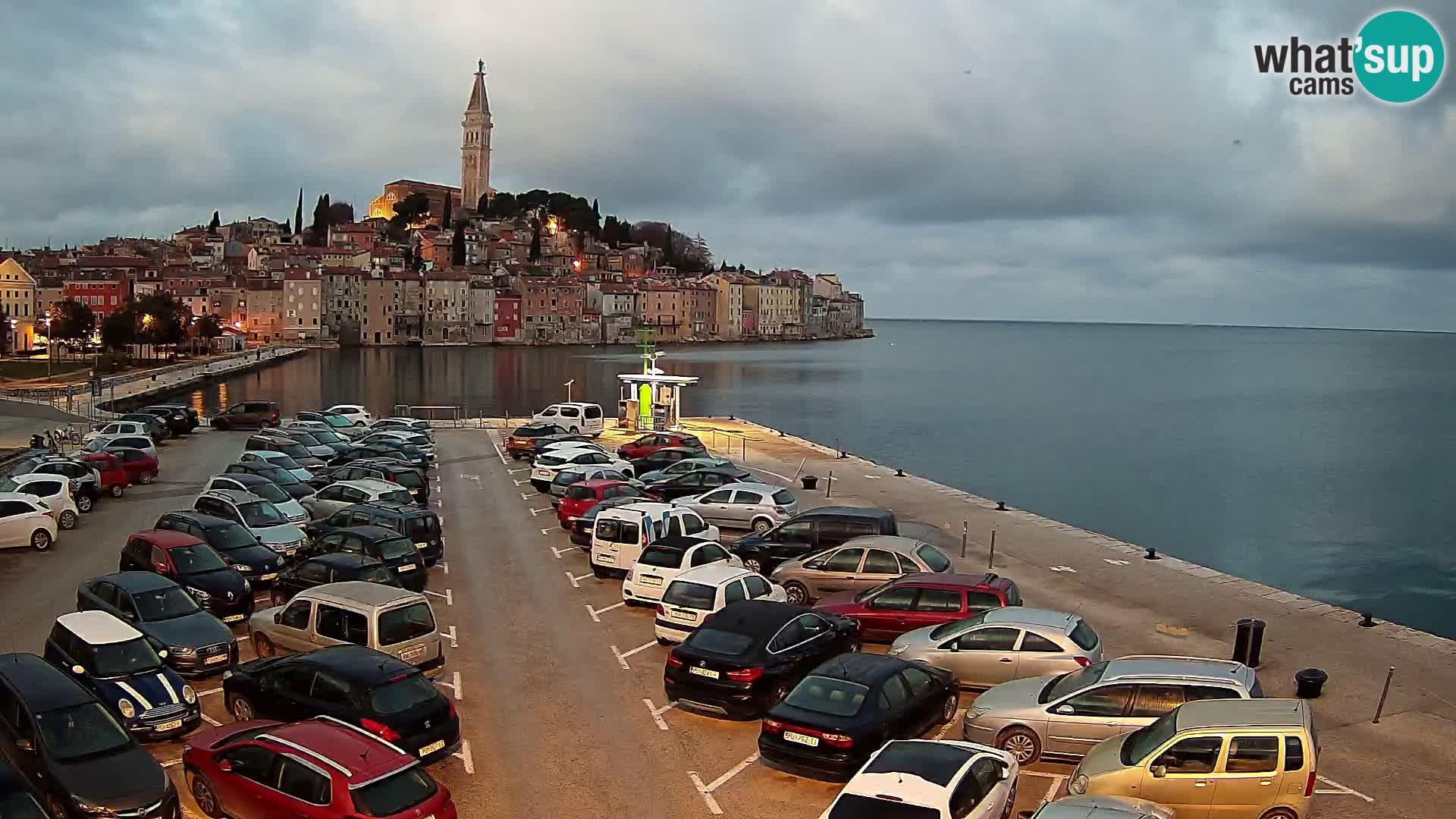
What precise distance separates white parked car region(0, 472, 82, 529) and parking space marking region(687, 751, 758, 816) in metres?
16.9

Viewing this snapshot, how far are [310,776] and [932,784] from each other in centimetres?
463

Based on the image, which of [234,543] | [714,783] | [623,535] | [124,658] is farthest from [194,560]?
[714,783]

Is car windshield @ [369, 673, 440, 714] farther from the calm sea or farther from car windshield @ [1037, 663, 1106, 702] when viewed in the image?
the calm sea

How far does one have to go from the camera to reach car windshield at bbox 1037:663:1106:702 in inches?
415

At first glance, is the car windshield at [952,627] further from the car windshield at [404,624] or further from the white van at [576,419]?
the white van at [576,419]

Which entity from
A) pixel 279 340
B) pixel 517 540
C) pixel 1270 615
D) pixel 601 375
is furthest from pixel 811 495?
pixel 279 340

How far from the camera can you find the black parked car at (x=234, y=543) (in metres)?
16.9

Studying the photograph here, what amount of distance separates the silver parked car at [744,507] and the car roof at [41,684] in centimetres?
1317

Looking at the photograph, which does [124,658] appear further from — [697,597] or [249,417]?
[249,417]

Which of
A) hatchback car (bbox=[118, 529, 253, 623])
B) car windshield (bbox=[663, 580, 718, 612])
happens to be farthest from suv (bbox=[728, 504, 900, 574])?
hatchback car (bbox=[118, 529, 253, 623])

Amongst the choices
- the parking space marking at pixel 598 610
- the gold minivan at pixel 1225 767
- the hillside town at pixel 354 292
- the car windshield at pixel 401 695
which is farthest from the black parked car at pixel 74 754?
the hillside town at pixel 354 292

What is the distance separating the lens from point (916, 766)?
830 cm

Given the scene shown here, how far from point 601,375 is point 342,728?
11326cm

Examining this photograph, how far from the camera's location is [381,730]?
9.78m
